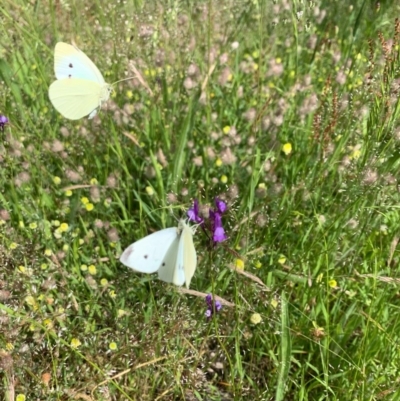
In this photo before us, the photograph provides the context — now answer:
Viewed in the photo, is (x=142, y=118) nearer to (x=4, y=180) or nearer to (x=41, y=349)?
(x=4, y=180)

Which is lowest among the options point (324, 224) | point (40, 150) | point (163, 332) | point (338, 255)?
point (163, 332)

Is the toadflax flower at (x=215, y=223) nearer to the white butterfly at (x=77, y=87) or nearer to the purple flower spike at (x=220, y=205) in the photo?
the purple flower spike at (x=220, y=205)

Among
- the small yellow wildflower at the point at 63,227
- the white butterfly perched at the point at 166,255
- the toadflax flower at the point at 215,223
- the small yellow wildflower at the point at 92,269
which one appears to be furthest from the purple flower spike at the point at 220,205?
the small yellow wildflower at the point at 63,227

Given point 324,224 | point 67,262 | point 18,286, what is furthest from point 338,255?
point 18,286

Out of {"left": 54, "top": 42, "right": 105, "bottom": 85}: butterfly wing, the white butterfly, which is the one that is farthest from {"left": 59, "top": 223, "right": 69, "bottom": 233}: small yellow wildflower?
{"left": 54, "top": 42, "right": 105, "bottom": 85}: butterfly wing

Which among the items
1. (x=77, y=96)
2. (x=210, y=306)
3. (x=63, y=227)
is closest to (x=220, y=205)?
Answer: (x=210, y=306)
